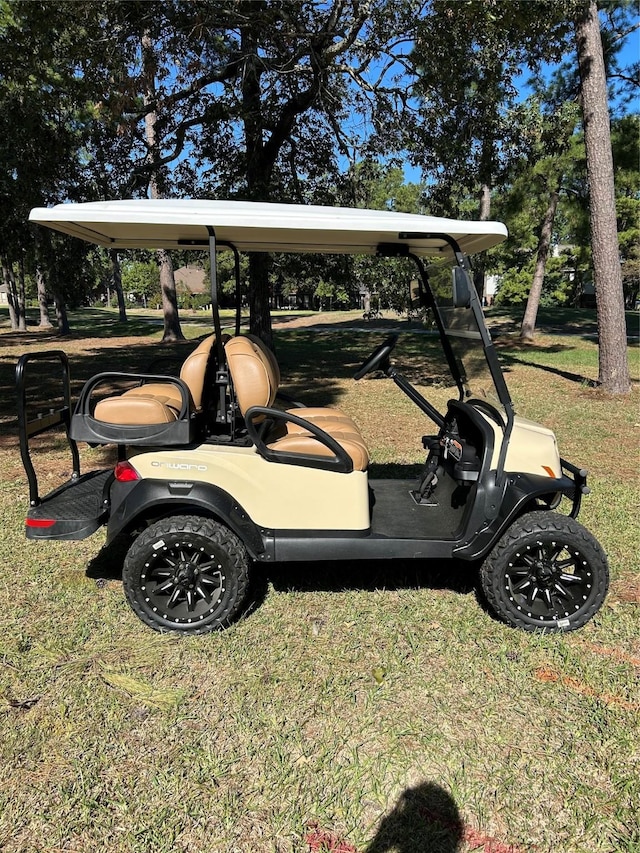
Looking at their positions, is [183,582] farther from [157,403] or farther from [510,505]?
[510,505]

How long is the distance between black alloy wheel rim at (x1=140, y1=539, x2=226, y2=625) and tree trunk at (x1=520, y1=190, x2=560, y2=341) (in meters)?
13.9

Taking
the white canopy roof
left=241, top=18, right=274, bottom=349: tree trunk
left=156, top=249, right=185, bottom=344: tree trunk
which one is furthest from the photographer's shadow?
left=156, top=249, right=185, bottom=344: tree trunk

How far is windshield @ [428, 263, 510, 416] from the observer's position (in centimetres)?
266

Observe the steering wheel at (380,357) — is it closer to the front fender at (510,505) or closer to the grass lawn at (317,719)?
the front fender at (510,505)

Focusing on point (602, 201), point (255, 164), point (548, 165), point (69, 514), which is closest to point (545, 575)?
point (69, 514)

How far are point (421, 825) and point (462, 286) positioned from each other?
2.01 meters

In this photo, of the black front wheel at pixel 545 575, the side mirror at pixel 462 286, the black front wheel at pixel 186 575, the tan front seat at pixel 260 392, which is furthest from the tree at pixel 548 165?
the black front wheel at pixel 186 575

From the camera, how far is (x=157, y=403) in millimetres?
2705

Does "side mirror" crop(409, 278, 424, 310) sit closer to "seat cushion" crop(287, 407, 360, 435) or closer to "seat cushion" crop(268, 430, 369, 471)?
"seat cushion" crop(287, 407, 360, 435)

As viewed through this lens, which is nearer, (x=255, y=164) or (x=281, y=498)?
(x=281, y=498)

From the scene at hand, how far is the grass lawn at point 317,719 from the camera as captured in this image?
5.90ft

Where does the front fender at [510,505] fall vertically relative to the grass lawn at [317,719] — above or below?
above

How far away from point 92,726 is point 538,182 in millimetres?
14180

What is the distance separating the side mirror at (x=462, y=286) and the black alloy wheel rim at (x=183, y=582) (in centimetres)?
158
